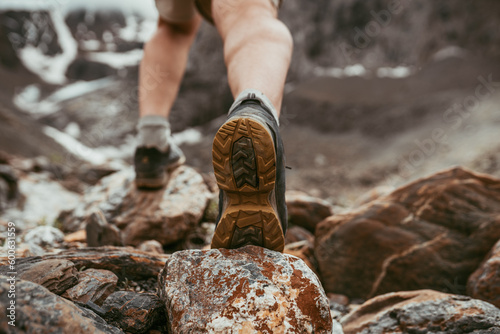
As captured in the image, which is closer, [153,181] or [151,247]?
[151,247]

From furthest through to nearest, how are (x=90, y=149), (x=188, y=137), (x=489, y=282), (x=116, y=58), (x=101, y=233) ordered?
(x=116, y=58) → (x=188, y=137) → (x=90, y=149) → (x=101, y=233) → (x=489, y=282)

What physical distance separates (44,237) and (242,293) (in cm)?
111

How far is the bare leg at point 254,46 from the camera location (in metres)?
1.12

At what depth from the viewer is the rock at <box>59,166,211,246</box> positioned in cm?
182

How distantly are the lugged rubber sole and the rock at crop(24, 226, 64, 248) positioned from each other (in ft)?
3.06

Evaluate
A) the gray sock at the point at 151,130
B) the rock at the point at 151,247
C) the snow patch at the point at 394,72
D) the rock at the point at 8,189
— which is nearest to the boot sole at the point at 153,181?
the gray sock at the point at 151,130

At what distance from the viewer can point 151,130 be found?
1.85 m

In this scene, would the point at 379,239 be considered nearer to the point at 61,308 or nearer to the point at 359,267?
the point at 359,267

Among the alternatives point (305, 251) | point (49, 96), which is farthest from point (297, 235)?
point (49, 96)

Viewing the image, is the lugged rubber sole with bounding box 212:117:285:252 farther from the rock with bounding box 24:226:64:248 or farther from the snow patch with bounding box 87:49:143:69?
the snow patch with bounding box 87:49:143:69

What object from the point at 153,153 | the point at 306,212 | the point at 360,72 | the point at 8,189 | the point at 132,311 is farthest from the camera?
the point at 360,72

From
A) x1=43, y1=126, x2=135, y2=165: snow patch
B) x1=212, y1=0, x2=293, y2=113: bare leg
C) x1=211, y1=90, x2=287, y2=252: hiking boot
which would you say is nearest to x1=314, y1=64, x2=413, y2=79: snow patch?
x1=43, y1=126, x2=135, y2=165: snow patch

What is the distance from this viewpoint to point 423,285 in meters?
1.53

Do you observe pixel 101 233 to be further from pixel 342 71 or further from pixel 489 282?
pixel 342 71
